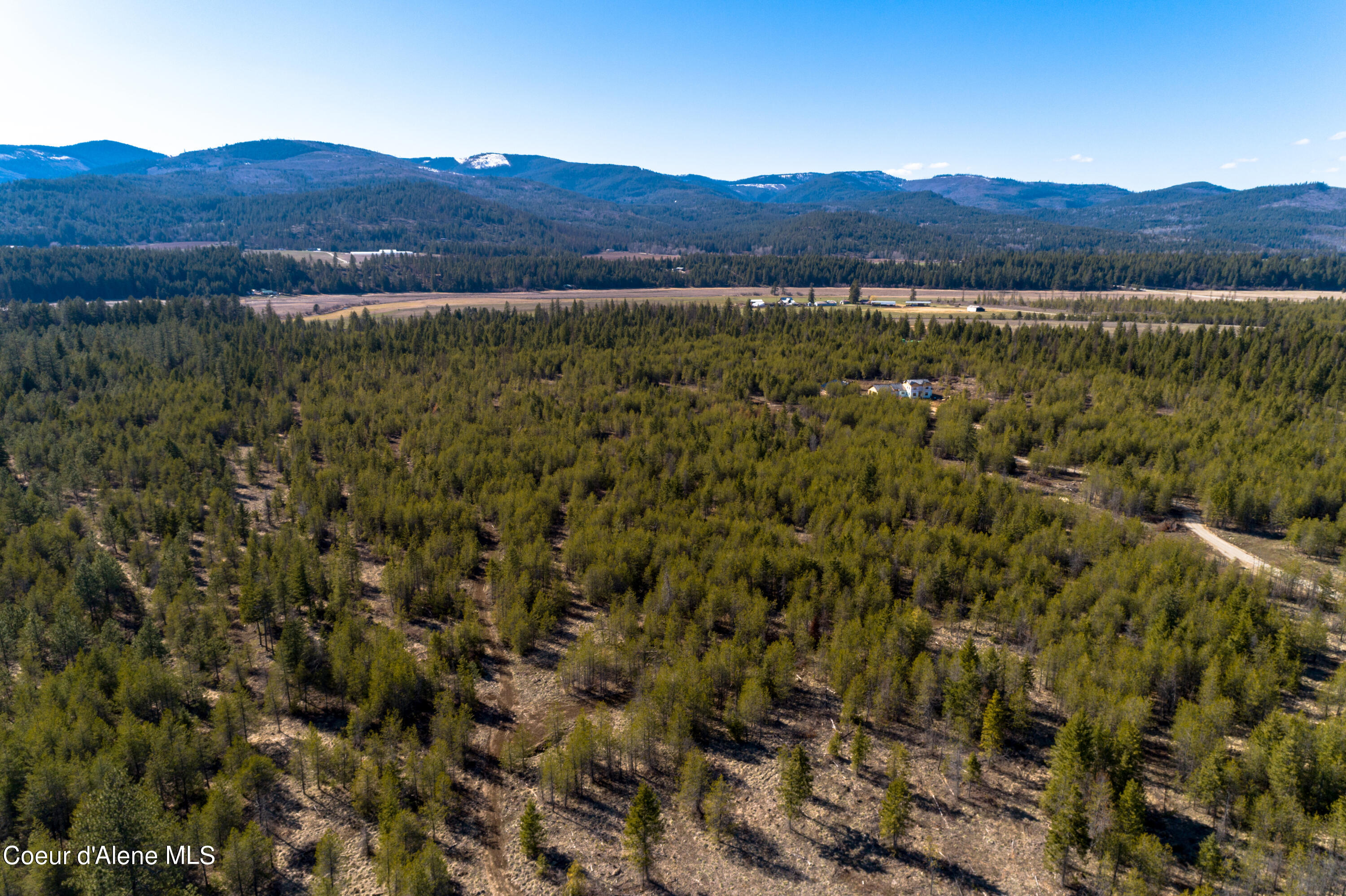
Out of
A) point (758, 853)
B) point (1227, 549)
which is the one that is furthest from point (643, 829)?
point (1227, 549)

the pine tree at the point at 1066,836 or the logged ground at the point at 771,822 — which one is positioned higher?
the pine tree at the point at 1066,836

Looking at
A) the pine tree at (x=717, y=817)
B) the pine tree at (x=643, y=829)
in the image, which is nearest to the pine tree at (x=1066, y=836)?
the pine tree at (x=717, y=817)

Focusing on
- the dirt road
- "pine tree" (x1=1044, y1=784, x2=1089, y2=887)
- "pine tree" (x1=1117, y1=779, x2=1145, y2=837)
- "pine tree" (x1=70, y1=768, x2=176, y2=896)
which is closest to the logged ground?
"pine tree" (x1=1044, y1=784, x2=1089, y2=887)

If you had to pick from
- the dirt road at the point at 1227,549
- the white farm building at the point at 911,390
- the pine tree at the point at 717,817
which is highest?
the white farm building at the point at 911,390

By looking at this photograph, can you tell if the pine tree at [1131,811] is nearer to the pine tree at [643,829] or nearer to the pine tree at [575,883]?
the pine tree at [643,829]

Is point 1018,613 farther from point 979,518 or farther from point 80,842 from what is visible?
point 80,842

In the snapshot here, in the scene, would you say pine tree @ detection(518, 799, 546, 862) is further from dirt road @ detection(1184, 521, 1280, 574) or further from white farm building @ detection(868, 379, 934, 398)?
white farm building @ detection(868, 379, 934, 398)

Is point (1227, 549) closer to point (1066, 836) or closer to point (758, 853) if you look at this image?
point (1066, 836)
